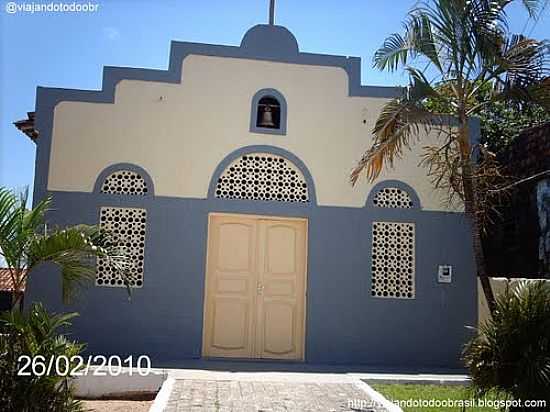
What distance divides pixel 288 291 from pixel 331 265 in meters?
0.82

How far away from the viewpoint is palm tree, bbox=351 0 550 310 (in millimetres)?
7867

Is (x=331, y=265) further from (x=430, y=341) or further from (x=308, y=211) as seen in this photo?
(x=430, y=341)

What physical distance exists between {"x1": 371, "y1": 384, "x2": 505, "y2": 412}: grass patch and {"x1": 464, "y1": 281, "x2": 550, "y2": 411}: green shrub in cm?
32

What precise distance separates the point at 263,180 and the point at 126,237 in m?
2.39

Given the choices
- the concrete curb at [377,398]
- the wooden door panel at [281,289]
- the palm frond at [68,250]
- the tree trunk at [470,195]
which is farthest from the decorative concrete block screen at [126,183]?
the tree trunk at [470,195]

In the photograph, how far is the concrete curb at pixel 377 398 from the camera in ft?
23.5

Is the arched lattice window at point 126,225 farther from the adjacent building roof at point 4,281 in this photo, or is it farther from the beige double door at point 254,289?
the adjacent building roof at point 4,281

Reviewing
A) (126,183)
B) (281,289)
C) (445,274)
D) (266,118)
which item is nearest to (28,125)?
(126,183)

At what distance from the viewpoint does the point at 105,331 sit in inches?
406

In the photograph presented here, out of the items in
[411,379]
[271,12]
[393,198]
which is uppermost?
[271,12]

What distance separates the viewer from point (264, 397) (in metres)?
7.70

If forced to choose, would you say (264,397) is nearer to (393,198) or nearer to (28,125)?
(393,198)

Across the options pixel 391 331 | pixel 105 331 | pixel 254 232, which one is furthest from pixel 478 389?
pixel 105 331

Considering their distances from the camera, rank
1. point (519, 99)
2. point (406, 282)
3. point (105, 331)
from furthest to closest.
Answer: point (406, 282) < point (105, 331) < point (519, 99)
